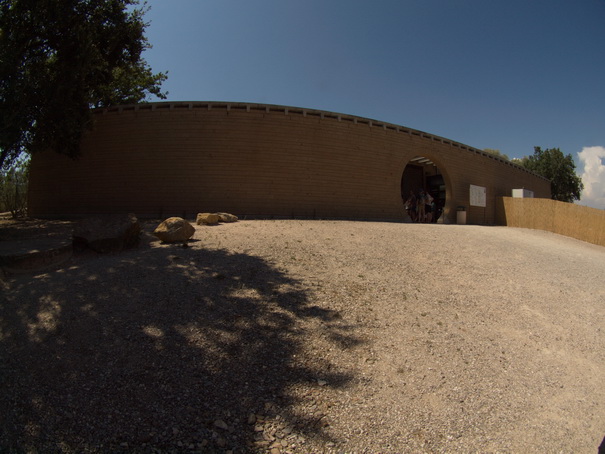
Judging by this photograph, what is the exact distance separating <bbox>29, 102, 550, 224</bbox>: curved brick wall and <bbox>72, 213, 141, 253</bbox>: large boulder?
19.1 ft

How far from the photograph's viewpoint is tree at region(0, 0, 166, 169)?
8719 mm

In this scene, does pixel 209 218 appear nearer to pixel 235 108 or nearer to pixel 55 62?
pixel 235 108

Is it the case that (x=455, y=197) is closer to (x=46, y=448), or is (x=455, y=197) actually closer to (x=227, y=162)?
(x=227, y=162)

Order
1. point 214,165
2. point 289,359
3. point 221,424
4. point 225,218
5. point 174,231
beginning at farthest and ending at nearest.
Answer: point 214,165, point 225,218, point 174,231, point 289,359, point 221,424

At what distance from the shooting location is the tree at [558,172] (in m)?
37.5

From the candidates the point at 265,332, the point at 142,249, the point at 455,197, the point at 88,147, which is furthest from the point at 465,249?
the point at 88,147

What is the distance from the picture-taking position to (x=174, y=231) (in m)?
7.19

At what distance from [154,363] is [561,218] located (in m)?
17.2

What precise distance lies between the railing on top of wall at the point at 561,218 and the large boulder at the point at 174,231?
15449 millimetres

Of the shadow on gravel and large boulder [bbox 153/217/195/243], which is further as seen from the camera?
large boulder [bbox 153/217/195/243]

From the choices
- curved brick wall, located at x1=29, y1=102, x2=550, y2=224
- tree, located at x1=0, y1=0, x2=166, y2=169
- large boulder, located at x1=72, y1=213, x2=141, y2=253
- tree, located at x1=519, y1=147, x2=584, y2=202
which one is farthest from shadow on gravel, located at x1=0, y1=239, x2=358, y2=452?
tree, located at x1=519, y1=147, x2=584, y2=202

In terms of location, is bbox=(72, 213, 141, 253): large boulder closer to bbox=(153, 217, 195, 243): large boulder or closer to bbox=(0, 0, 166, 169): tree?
bbox=(153, 217, 195, 243): large boulder

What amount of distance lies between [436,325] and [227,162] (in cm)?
1062

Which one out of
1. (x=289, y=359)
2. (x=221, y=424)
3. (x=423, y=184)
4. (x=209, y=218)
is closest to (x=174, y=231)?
(x=209, y=218)
